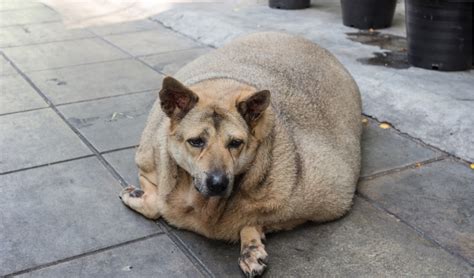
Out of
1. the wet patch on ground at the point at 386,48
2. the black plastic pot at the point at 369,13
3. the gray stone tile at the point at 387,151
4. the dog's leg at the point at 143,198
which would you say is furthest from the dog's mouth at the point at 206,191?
the black plastic pot at the point at 369,13

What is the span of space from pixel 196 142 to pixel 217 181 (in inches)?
12.0

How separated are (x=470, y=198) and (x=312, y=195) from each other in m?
1.32

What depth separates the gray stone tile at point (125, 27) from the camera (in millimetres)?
9921

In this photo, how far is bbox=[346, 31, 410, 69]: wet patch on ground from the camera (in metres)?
7.30

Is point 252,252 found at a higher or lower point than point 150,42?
lower

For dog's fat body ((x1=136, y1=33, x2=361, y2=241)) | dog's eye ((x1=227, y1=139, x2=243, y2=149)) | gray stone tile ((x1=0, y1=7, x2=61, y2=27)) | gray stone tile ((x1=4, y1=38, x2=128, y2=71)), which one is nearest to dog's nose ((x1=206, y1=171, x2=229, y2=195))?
dog's eye ((x1=227, y1=139, x2=243, y2=149))

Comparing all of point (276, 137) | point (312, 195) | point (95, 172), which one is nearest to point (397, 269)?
point (312, 195)

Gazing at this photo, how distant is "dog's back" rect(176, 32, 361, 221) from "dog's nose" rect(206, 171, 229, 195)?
0.61m

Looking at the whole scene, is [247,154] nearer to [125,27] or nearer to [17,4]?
[125,27]

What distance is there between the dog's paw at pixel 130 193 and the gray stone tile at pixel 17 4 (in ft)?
27.0

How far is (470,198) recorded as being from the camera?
4699mm

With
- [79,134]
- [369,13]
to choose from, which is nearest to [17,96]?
[79,134]

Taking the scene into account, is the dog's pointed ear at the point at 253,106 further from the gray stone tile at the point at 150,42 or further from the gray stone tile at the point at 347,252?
the gray stone tile at the point at 150,42

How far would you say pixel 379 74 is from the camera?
267 inches
